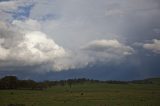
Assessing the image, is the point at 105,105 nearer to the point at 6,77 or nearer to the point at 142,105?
the point at 142,105

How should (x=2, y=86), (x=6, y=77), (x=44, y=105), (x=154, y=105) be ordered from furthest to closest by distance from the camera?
(x=6, y=77) < (x=2, y=86) < (x=44, y=105) < (x=154, y=105)

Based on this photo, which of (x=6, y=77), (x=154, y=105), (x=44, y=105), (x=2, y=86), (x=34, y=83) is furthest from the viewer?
Result: (x=34, y=83)

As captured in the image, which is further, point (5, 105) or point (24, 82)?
point (24, 82)

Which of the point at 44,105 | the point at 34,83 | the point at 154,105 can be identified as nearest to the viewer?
the point at 154,105

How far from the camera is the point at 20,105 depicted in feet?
195

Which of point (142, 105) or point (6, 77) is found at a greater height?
point (6, 77)

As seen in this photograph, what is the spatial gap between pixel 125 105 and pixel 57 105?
43.3ft

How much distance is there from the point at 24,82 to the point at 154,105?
12726cm

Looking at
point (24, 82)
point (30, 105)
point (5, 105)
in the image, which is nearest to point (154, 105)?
point (30, 105)

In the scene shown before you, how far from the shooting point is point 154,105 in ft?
183

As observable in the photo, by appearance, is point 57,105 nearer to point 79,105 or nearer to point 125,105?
point 79,105

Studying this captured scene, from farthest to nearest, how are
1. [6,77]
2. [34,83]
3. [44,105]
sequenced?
[34,83]
[6,77]
[44,105]

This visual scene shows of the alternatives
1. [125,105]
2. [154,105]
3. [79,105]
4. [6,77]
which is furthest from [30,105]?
[6,77]

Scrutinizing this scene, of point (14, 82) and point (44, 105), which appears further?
point (14, 82)
